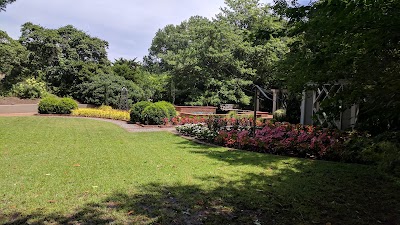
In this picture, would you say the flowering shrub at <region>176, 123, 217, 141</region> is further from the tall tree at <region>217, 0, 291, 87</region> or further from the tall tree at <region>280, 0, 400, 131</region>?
the tall tree at <region>217, 0, 291, 87</region>

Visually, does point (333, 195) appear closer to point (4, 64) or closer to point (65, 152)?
point (65, 152)

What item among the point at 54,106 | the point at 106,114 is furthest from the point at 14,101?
the point at 106,114

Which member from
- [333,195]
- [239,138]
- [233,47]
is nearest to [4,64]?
[233,47]

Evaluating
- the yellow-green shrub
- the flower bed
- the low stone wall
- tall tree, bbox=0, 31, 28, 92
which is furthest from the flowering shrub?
tall tree, bbox=0, 31, 28, 92

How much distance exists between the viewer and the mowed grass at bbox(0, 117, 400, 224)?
3328 mm

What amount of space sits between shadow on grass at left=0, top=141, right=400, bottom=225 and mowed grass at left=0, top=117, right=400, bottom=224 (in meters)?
0.01

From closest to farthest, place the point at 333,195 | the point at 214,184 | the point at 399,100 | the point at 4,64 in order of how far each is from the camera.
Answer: the point at 399,100 < the point at 333,195 < the point at 214,184 < the point at 4,64

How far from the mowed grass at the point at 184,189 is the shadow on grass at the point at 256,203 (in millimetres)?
11

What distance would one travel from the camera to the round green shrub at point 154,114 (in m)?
13.7

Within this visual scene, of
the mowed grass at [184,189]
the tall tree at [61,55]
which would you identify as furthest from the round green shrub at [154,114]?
the tall tree at [61,55]


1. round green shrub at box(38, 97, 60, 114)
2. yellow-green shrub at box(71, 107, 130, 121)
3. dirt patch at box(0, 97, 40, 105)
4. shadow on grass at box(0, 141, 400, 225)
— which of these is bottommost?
shadow on grass at box(0, 141, 400, 225)

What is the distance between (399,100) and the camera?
3.08 meters

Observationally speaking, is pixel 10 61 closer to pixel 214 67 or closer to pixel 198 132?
pixel 214 67

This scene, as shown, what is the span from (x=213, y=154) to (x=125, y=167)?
7.84 ft
